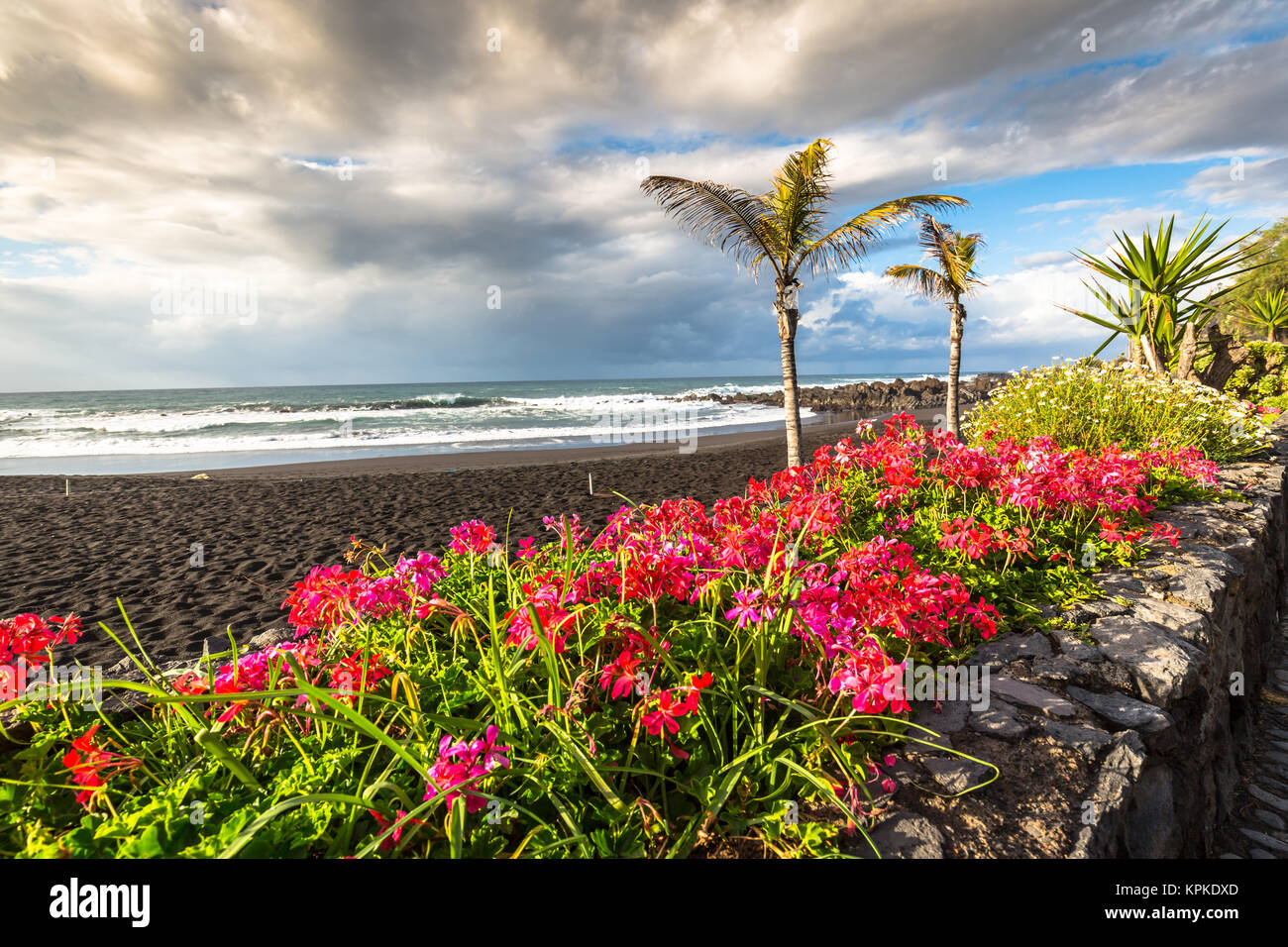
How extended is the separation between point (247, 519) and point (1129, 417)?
13.8m

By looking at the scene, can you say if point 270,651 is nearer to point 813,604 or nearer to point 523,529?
point 813,604

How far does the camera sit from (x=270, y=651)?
220 cm

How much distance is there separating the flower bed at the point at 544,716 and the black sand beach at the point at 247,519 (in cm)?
319

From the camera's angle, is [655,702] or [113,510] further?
[113,510]

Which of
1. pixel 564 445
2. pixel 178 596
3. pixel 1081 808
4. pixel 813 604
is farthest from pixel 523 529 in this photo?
pixel 564 445

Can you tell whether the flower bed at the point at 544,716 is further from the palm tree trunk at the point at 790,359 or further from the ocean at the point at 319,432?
the ocean at the point at 319,432

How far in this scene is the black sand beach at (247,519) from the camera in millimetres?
5906

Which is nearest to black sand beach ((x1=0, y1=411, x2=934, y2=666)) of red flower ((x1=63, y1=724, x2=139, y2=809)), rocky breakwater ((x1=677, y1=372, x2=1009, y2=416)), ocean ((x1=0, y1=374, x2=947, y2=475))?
red flower ((x1=63, y1=724, x2=139, y2=809))

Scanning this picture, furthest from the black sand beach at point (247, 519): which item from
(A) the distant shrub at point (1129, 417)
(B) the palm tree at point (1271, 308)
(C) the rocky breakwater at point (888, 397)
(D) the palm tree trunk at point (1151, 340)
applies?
(C) the rocky breakwater at point (888, 397)

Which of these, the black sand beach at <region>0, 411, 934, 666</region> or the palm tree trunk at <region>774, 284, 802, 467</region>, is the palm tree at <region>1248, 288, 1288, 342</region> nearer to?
the black sand beach at <region>0, 411, 934, 666</region>

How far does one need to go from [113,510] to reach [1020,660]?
13957mm

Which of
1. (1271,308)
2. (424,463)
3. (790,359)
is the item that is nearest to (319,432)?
(424,463)

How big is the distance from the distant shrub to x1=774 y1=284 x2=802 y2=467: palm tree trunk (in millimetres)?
3071
